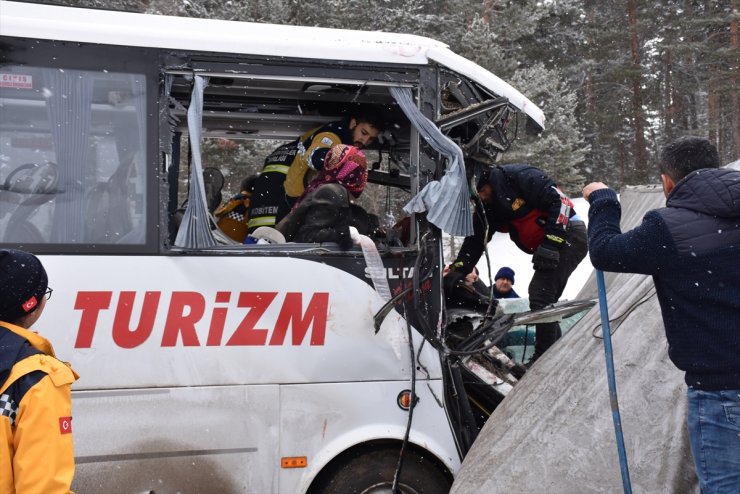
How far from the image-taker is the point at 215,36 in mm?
3457

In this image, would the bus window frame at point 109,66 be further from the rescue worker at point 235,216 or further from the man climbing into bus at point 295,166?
the rescue worker at point 235,216

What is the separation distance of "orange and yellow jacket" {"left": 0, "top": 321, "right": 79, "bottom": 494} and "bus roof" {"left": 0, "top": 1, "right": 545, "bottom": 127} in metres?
1.78

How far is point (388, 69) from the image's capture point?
3697 millimetres

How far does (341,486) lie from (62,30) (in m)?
2.61

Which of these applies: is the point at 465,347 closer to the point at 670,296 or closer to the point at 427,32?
the point at 670,296

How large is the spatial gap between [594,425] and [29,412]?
254 centimetres

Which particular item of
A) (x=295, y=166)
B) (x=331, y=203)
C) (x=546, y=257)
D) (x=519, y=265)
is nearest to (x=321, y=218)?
(x=331, y=203)

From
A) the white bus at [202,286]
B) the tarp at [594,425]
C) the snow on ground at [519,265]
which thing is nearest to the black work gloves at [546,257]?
the tarp at [594,425]

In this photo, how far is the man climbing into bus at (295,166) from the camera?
4586 mm

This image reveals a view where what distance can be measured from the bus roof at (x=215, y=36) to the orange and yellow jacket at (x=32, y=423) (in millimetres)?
1777

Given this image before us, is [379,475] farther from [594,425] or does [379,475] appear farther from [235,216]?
[235,216]

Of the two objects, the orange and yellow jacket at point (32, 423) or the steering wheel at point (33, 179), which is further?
the steering wheel at point (33, 179)

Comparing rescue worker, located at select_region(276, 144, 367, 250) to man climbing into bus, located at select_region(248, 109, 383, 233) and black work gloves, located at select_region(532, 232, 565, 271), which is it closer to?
man climbing into bus, located at select_region(248, 109, 383, 233)

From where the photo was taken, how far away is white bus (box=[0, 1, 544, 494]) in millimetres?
3311
